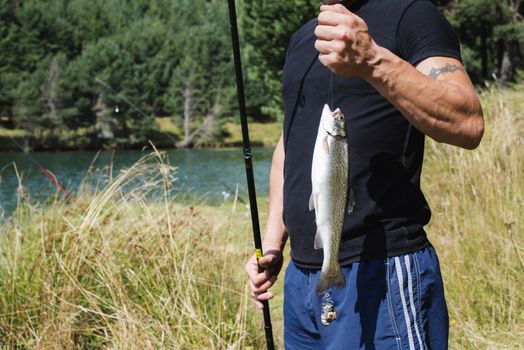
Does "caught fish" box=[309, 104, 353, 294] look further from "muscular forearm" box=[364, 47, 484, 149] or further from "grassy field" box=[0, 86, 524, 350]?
"grassy field" box=[0, 86, 524, 350]

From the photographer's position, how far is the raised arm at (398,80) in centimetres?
148

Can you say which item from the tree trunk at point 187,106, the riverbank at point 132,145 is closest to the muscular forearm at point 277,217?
the riverbank at point 132,145

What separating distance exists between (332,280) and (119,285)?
2152 mm

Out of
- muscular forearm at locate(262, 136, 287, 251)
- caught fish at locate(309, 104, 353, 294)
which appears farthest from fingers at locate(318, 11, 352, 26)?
muscular forearm at locate(262, 136, 287, 251)

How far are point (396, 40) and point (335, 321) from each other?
32.9 inches

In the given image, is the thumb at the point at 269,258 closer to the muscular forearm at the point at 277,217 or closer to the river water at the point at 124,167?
the muscular forearm at the point at 277,217

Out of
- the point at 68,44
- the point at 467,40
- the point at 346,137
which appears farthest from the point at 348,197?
the point at 68,44

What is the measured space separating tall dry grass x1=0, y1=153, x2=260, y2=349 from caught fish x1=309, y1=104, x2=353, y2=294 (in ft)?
5.54

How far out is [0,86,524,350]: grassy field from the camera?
3.56 meters

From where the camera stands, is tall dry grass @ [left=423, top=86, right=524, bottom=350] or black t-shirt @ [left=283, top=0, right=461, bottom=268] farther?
tall dry grass @ [left=423, top=86, right=524, bottom=350]

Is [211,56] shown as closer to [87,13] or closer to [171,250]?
[87,13]

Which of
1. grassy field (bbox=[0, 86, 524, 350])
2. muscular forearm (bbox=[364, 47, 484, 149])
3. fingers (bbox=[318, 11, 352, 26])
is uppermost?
fingers (bbox=[318, 11, 352, 26])

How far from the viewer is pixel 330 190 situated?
1.75m

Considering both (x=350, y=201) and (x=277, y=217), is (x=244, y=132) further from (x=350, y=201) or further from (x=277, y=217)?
(x=350, y=201)
